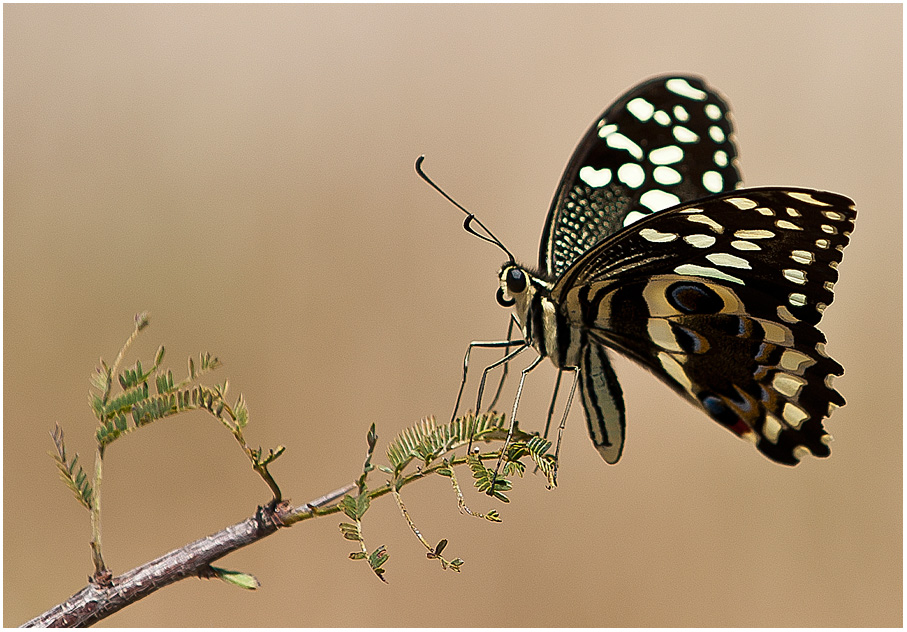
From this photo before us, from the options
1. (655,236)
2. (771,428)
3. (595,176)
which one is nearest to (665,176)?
(595,176)

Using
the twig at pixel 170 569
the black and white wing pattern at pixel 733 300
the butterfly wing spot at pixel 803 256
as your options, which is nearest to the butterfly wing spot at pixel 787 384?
the black and white wing pattern at pixel 733 300

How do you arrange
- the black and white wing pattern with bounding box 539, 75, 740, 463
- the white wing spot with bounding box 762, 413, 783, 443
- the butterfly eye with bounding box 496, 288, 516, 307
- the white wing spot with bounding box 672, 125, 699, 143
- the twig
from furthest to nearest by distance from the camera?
the white wing spot with bounding box 672, 125, 699, 143 → the black and white wing pattern with bounding box 539, 75, 740, 463 → the butterfly eye with bounding box 496, 288, 516, 307 → the white wing spot with bounding box 762, 413, 783, 443 → the twig

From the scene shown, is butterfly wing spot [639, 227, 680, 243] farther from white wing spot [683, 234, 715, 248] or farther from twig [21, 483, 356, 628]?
twig [21, 483, 356, 628]

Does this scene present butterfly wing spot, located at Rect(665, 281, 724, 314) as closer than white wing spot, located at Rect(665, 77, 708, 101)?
Yes

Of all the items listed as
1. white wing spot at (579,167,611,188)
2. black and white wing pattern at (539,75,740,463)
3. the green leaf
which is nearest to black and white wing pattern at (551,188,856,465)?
black and white wing pattern at (539,75,740,463)

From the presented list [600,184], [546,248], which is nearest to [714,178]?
[600,184]

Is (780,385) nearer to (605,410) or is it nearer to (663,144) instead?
(605,410)

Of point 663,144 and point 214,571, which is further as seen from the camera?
point 663,144

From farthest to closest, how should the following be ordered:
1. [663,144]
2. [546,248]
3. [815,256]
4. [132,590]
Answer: [663,144]
[546,248]
[815,256]
[132,590]
